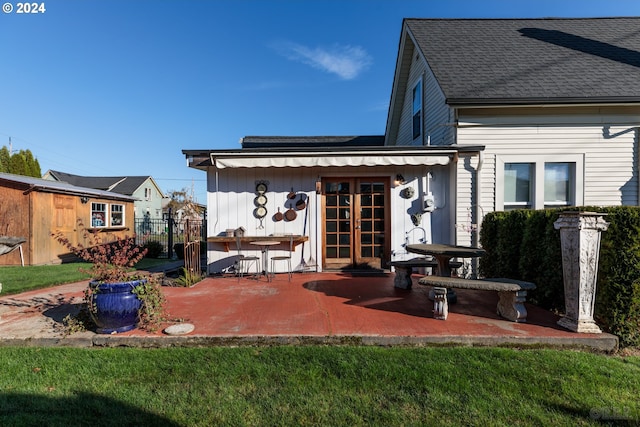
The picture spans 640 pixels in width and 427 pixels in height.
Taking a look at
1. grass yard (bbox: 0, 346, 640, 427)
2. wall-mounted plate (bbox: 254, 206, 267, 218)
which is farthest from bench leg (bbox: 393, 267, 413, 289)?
wall-mounted plate (bbox: 254, 206, 267, 218)

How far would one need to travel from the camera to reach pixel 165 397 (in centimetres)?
248

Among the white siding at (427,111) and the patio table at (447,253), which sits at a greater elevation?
the white siding at (427,111)

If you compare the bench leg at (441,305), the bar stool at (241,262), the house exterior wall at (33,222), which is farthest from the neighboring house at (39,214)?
the bench leg at (441,305)

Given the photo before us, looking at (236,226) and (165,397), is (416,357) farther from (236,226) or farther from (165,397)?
(236,226)

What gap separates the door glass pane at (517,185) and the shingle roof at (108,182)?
30598 millimetres

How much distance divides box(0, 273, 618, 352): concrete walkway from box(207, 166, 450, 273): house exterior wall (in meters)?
1.36

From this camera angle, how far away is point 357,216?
24.3ft

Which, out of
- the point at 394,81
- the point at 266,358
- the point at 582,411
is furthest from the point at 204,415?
the point at 394,81

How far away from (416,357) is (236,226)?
5048 millimetres

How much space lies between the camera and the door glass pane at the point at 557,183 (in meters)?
7.29

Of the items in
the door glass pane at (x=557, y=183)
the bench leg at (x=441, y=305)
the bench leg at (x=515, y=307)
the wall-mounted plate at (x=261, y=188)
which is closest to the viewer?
the bench leg at (x=515, y=307)

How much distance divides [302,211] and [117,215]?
39.1ft

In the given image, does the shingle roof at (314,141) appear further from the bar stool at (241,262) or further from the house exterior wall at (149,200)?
the house exterior wall at (149,200)

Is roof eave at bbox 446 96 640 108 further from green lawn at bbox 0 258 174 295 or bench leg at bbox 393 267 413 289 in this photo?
green lawn at bbox 0 258 174 295
